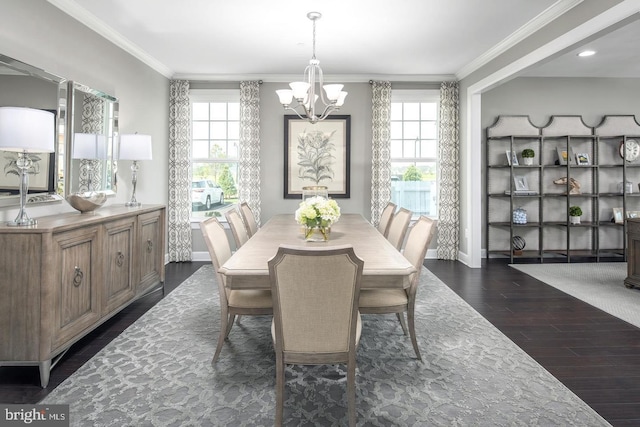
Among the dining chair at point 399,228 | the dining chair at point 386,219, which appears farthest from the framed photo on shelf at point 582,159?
the dining chair at point 399,228

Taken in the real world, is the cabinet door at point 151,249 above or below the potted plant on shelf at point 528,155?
below

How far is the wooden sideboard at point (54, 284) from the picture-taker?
229cm

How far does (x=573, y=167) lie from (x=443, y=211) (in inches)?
82.3

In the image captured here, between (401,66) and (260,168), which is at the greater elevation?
(401,66)

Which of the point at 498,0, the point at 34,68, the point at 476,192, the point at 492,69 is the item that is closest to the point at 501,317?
the point at 476,192

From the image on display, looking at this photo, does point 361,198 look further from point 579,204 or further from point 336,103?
point 579,204

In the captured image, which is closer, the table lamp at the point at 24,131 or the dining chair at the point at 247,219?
the table lamp at the point at 24,131

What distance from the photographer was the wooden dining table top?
6.57 feet

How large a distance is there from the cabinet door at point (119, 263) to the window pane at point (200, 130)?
2787 mm

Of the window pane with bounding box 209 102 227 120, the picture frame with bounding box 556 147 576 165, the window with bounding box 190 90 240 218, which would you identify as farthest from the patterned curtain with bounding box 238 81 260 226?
the picture frame with bounding box 556 147 576 165

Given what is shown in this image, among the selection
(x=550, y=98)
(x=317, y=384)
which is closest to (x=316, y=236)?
(x=317, y=384)

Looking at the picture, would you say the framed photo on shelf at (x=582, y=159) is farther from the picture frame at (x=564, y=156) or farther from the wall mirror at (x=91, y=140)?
the wall mirror at (x=91, y=140)

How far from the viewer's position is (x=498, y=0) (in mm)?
3393

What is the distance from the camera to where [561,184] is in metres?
6.07
